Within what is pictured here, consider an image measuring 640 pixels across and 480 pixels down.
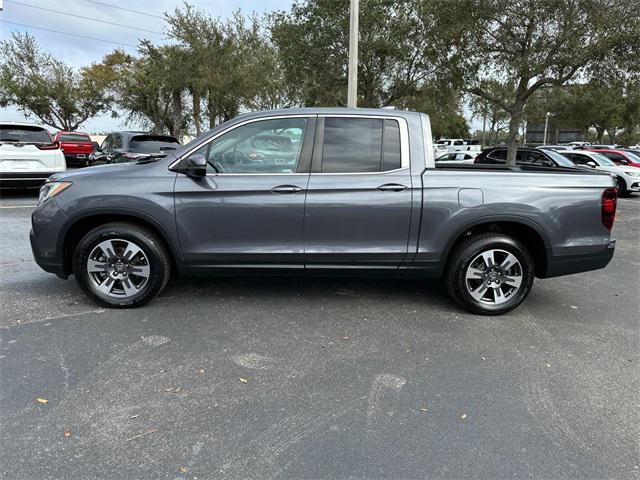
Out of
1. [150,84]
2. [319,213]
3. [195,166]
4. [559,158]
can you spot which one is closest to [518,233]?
[319,213]

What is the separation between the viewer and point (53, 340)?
146 inches

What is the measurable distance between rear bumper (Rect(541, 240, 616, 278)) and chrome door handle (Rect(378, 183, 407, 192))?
1.50 metres

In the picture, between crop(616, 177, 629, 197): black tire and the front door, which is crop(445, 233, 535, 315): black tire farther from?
crop(616, 177, 629, 197): black tire

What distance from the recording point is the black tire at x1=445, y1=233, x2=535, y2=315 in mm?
4309

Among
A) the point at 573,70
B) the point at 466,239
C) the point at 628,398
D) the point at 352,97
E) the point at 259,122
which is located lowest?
the point at 628,398

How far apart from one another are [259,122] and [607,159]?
53.2ft

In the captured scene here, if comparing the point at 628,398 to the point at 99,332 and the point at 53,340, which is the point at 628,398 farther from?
the point at 53,340

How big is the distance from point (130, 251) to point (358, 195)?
6.88 feet

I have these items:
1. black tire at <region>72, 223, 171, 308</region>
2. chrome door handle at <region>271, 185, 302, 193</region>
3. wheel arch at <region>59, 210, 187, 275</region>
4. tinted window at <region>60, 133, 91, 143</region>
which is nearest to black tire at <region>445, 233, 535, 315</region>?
chrome door handle at <region>271, 185, 302, 193</region>

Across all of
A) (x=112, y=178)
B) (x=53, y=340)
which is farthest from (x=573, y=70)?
(x=53, y=340)

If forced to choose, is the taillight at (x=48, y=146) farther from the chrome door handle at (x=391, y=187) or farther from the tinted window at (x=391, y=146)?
the chrome door handle at (x=391, y=187)

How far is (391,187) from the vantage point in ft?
13.6

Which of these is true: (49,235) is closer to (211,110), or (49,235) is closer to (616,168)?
(616,168)

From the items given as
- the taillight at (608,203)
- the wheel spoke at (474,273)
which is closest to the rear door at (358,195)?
the wheel spoke at (474,273)
